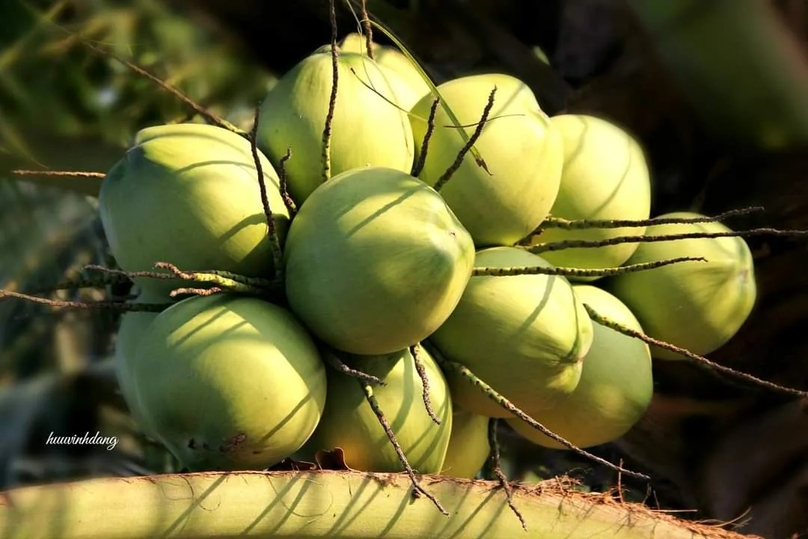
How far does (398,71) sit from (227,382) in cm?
58

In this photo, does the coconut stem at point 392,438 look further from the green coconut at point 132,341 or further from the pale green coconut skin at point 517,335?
the green coconut at point 132,341

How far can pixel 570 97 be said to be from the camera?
1.56m

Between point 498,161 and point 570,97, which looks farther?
point 570,97

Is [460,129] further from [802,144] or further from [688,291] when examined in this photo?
[802,144]

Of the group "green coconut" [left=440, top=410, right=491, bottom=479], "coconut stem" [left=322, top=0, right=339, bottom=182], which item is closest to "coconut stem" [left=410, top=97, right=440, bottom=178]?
"coconut stem" [left=322, top=0, right=339, bottom=182]

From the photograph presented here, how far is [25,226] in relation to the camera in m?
1.80

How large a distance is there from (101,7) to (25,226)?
→ 0.53 m

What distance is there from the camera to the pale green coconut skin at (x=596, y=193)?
4.14 feet

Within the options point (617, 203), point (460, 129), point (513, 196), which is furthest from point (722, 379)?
point (460, 129)

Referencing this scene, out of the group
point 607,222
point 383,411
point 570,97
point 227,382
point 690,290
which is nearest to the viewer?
point 227,382

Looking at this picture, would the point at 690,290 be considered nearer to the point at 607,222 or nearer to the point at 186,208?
the point at 607,222

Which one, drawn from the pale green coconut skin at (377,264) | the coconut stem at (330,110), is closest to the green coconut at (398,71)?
the coconut stem at (330,110)

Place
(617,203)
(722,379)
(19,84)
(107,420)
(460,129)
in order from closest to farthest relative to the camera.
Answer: (460,129) < (617,203) < (19,84) < (722,379) < (107,420)

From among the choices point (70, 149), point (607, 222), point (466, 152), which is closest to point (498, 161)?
point (466, 152)
